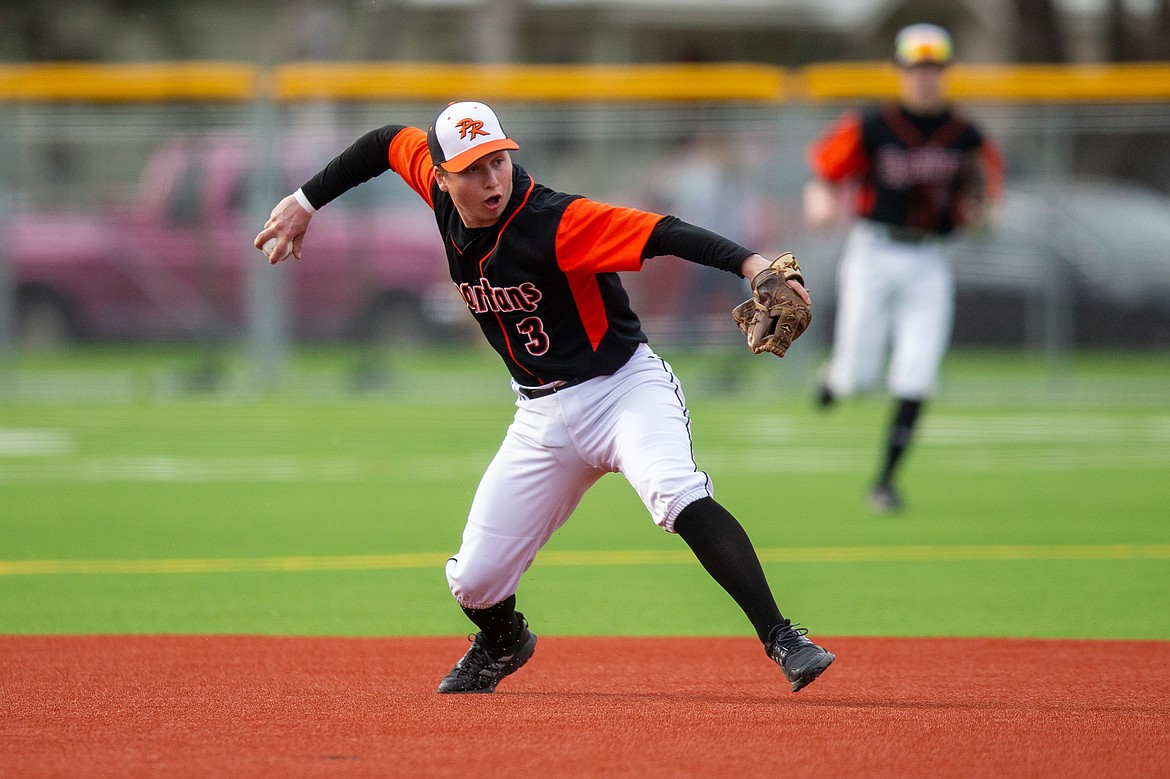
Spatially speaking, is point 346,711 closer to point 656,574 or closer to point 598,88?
point 656,574

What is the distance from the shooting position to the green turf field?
25.6 ft

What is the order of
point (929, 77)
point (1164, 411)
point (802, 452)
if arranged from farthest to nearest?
1. point (1164, 411)
2. point (802, 452)
3. point (929, 77)

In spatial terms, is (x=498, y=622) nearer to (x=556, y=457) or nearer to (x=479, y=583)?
(x=479, y=583)

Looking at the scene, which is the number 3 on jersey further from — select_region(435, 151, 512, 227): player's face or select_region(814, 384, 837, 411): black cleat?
select_region(814, 384, 837, 411): black cleat

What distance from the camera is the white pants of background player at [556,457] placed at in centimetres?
568

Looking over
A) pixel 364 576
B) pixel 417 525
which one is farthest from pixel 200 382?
pixel 364 576

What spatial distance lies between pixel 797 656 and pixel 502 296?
4.89 feet

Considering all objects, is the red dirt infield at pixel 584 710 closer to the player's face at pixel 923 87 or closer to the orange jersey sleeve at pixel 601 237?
the orange jersey sleeve at pixel 601 237

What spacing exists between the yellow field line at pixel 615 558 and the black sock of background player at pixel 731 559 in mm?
3503

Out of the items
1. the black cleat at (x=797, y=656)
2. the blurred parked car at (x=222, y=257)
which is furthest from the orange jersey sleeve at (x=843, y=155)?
the blurred parked car at (x=222, y=257)

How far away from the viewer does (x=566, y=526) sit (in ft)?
34.1

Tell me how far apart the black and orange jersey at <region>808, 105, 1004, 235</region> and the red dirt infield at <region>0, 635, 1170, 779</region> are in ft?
15.7

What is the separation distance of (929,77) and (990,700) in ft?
20.4

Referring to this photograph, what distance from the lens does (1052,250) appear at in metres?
18.7
